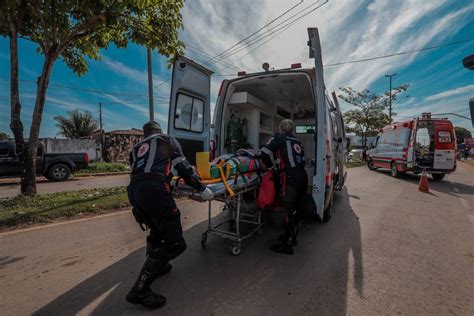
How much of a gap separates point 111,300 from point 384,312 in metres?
2.44

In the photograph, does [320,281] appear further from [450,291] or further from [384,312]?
[450,291]

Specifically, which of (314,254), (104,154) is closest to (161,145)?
(314,254)

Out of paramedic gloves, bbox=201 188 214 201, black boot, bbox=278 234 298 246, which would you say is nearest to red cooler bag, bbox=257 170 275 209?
black boot, bbox=278 234 298 246

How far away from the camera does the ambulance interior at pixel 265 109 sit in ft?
15.7

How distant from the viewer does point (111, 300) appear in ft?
7.28

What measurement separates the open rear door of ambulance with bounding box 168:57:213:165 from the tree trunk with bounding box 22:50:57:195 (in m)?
3.94

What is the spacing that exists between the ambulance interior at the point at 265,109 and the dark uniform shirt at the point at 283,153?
1.26m

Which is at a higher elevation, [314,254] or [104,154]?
[104,154]

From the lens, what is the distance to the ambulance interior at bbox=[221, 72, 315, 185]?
4793 mm

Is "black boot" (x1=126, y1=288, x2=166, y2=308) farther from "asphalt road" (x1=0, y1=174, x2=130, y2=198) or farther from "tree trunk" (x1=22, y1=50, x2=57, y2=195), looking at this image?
"asphalt road" (x1=0, y1=174, x2=130, y2=198)

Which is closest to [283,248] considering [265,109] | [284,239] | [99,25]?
[284,239]

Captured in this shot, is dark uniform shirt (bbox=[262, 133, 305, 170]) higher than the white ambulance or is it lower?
lower

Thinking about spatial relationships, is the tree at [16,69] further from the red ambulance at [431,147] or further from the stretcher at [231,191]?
the red ambulance at [431,147]

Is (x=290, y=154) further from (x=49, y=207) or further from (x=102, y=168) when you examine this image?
(x=102, y=168)
